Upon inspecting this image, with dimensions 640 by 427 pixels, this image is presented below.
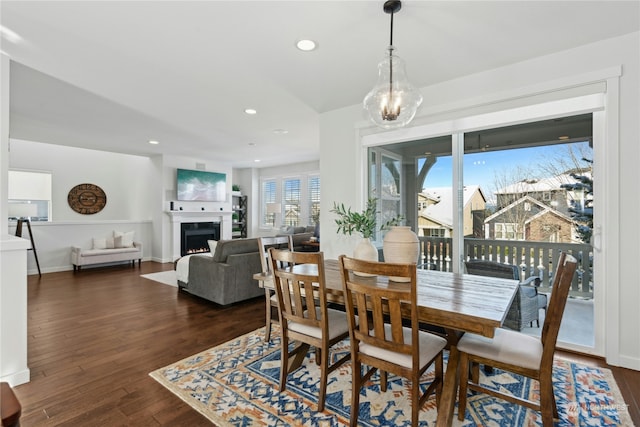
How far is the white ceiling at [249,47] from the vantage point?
82.2 inches

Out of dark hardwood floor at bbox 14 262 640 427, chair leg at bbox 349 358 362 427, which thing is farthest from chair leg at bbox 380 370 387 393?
dark hardwood floor at bbox 14 262 640 427

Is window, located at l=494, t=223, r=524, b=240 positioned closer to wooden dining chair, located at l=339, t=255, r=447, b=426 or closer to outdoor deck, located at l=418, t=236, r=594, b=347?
outdoor deck, located at l=418, t=236, r=594, b=347

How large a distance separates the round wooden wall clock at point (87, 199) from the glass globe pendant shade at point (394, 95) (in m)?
7.92

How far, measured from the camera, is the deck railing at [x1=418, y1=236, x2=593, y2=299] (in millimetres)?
2795

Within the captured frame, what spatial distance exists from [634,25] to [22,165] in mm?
9706

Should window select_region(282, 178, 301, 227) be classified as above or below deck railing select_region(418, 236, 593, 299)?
above

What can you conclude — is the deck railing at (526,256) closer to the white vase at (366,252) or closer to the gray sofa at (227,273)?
the white vase at (366,252)

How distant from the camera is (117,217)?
7.86 metres

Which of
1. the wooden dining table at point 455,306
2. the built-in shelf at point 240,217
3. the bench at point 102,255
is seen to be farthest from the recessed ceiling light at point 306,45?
the built-in shelf at point 240,217

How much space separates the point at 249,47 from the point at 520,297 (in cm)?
330

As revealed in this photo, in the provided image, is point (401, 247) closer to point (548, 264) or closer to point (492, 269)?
point (492, 269)

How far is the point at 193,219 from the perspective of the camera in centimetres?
786

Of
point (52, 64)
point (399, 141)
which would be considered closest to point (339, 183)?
point (399, 141)

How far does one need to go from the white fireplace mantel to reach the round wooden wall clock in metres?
1.80
